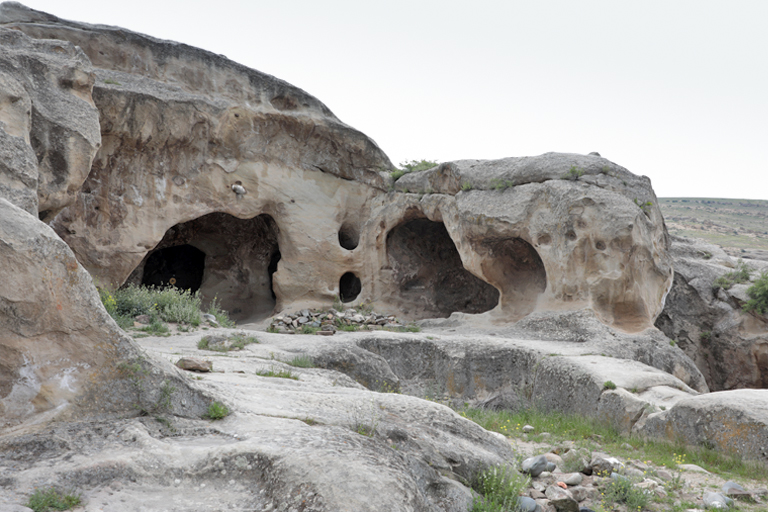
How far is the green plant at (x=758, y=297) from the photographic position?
38.4ft

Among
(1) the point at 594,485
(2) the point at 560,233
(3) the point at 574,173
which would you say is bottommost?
(1) the point at 594,485

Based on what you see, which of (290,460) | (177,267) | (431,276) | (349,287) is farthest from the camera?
(177,267)

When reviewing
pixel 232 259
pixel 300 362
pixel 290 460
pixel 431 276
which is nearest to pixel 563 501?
pixel 290 460

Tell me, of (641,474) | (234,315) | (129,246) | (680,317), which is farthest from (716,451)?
(234,315)

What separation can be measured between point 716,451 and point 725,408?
39 centimetres

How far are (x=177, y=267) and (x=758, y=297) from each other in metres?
14.1

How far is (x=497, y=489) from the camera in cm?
344

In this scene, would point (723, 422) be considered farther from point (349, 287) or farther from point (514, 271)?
point (349, 287)

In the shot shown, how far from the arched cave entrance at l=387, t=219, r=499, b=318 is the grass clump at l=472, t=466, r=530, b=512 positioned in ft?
32.0

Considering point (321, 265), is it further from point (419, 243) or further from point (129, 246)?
point (129, 246)

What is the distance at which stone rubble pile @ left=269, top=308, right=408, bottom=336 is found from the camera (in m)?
10.8

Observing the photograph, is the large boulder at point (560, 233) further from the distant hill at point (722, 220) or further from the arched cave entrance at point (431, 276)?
the distant hill at point (722, 220)

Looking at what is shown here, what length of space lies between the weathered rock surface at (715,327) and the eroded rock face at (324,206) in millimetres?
2388

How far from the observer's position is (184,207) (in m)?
12.3
